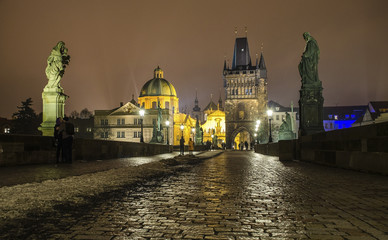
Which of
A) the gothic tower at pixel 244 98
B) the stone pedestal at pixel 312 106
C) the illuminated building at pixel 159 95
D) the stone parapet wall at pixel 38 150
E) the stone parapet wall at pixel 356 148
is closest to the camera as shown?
the stone parapet wall at pixel 356 148

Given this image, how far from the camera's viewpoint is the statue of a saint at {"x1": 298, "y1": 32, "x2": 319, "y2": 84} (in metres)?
15.5

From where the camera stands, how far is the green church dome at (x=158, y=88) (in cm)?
11169

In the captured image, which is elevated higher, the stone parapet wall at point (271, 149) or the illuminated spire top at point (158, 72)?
the illuminated spire top at point (158, 72)

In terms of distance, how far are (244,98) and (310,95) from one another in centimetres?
9717

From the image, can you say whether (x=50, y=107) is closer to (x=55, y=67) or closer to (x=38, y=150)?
(x=55, y=67)

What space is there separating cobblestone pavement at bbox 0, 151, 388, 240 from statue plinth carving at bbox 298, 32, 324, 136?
923 centimetres

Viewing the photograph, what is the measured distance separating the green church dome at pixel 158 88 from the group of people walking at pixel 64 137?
3920 inches

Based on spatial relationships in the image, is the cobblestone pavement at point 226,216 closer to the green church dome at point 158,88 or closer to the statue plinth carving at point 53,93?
the statue plinth carving at point 53,93

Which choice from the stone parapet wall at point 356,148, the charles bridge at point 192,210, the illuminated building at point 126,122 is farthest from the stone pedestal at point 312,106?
the illuminated building at point 126,122

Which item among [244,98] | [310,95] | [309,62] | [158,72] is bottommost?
[310,95]

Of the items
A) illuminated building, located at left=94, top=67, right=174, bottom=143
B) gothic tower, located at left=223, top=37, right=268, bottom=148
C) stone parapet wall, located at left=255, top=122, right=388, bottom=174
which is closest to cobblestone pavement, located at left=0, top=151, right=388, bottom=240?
stone parapet wall, located at left=255, top=122, right=388, bottom=174

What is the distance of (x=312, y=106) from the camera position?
15.2 m

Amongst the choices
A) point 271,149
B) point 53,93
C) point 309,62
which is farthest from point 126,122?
point 309,62

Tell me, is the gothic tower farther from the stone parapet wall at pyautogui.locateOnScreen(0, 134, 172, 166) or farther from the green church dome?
the stone parapet wall at pyautogui.locateOnScreen(0, 134, 172, 166)
